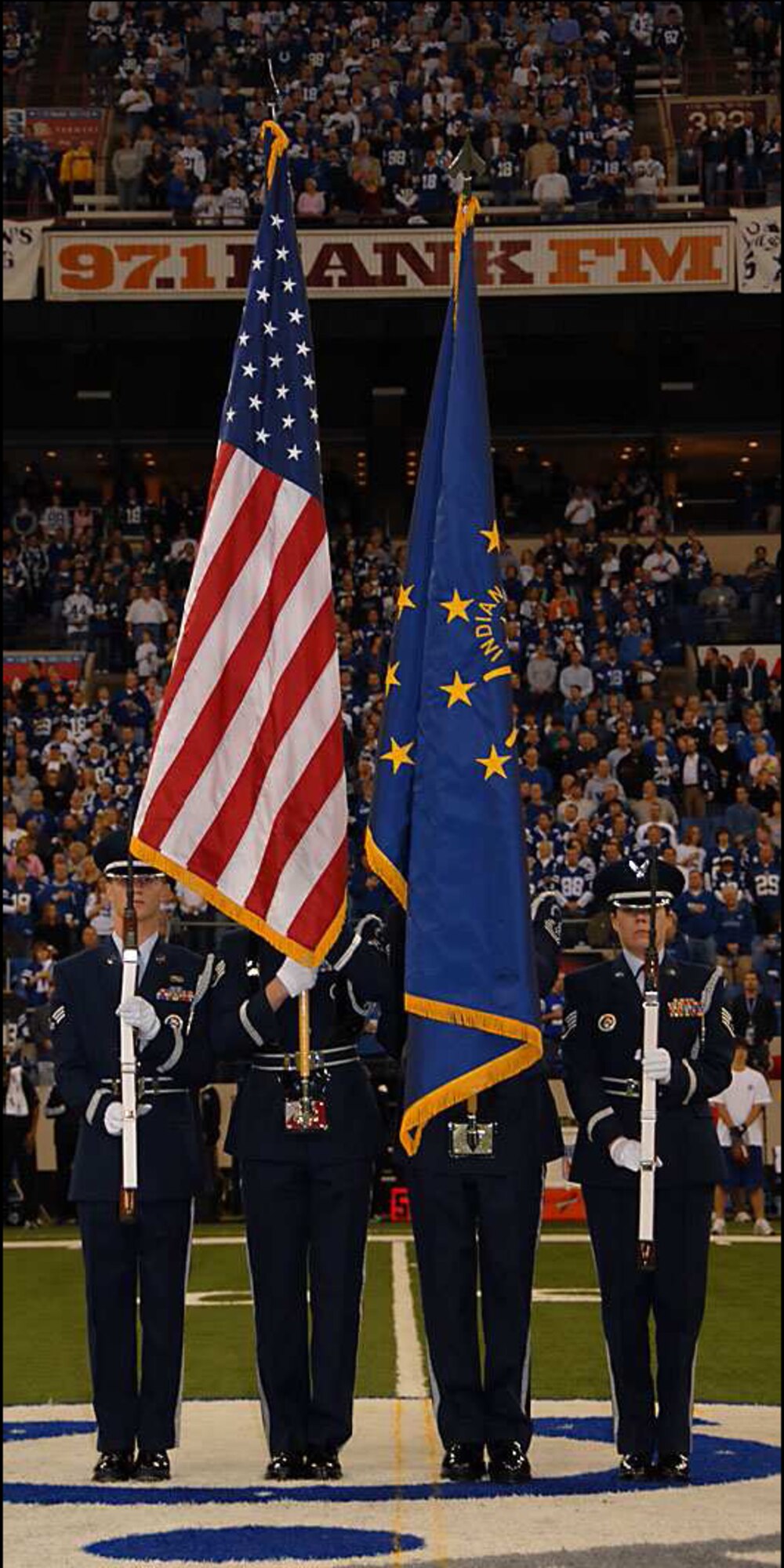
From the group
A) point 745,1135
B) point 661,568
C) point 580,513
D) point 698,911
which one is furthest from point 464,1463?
point 580,513

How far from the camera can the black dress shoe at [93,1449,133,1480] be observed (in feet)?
23.9

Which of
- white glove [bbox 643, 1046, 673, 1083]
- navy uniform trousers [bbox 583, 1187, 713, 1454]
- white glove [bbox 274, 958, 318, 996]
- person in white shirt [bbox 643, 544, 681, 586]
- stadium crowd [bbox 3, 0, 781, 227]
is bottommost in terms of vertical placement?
navy uniform trousers [bbox 583, 1187, 713, 1454]

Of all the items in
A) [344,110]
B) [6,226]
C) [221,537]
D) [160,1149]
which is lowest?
[160,1149]

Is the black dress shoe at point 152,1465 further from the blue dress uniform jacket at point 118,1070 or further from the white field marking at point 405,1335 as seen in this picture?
the white field marking at point 405,1335

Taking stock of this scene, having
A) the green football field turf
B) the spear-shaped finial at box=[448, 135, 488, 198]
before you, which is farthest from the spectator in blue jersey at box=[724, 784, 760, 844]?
the spear-shaped finial at box=[448, 135, 488, 198]

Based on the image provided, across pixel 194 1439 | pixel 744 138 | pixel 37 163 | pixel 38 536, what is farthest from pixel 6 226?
pixel 194 1439

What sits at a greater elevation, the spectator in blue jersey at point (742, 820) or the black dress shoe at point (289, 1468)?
the spectator in blue jersey at point (742, 820)

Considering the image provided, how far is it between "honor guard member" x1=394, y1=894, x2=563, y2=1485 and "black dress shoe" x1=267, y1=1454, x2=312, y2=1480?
1.35ft

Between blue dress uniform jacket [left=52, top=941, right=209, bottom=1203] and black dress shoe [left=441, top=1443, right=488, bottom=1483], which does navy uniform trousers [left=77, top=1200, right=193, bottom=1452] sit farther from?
black dress shoe [left=441, top=1443, right=488, bottom=1483]

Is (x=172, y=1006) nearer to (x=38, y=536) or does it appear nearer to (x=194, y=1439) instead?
(x=194, y=1439)

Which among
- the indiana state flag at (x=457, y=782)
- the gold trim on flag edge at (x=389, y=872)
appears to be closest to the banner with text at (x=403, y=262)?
the indiana state flag at (x=457, y=782)

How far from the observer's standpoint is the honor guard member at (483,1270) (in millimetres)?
7199

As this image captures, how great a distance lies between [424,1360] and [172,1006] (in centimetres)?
376

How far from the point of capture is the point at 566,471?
33656mm
